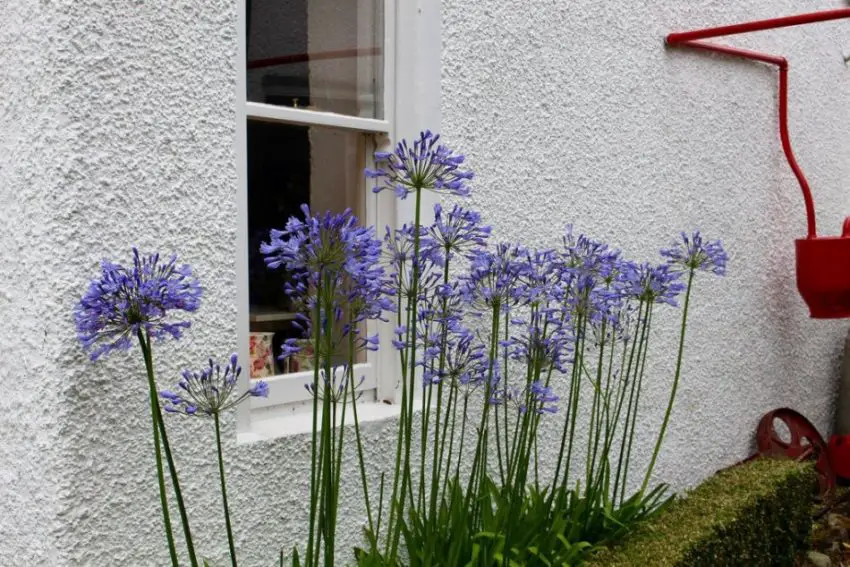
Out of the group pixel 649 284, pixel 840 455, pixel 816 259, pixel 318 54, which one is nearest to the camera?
pixel 318 54

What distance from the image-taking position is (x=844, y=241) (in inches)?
223

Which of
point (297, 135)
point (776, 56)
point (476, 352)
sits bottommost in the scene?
point (476, 352)

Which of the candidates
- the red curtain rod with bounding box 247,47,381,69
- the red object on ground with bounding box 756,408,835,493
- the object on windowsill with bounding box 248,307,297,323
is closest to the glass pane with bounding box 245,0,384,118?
the red curtain rod with bounding box 247,47,381,69

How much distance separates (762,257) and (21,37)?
181 inches

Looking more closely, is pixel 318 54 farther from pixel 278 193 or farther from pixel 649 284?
pixel 649 284

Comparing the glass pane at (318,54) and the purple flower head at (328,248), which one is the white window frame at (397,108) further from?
the purple flower head at (328,248)

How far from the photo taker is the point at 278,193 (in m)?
3.02

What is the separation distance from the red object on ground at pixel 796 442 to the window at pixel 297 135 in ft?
10.9

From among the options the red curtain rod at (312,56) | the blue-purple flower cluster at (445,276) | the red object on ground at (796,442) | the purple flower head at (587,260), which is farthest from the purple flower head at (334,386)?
the red object on ground at (796,442)

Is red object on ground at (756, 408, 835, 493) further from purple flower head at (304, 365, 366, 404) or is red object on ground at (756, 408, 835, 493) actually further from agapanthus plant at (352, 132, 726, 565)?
purple flower head at (304, 365, 366, 404)

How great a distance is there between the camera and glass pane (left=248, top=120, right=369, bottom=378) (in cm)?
293

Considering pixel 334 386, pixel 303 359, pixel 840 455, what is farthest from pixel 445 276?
pixel 840 455

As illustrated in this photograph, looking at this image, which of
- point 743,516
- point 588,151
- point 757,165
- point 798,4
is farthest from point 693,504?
point 798,4

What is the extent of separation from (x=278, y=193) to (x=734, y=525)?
2.18 meters
